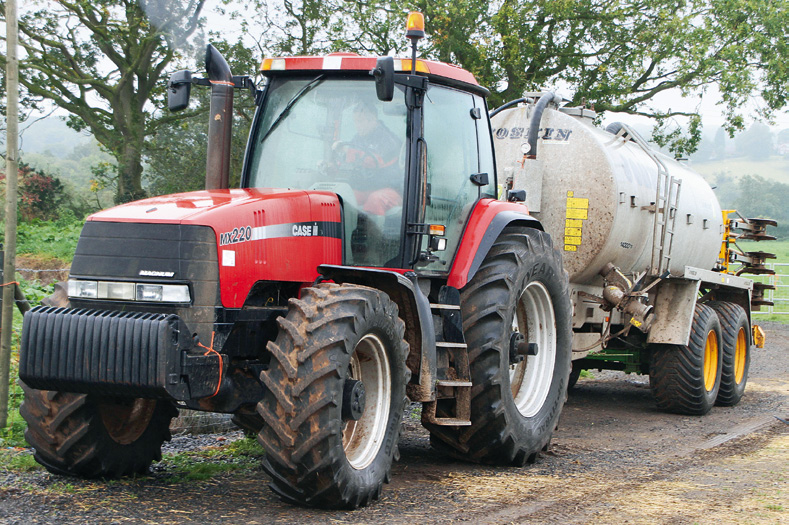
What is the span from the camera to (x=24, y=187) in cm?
2650

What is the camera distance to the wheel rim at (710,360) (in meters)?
10.9

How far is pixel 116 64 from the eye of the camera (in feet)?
74.3

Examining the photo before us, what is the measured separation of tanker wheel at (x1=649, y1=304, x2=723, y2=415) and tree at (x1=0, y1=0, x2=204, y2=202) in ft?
47.0

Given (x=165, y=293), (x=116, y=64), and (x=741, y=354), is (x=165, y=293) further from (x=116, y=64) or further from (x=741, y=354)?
(x=116, y=64)

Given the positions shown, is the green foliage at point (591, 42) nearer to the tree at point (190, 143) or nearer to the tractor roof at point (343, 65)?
the tree at point (190, 143)

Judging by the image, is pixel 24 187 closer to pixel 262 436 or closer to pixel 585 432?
pixel 585 432

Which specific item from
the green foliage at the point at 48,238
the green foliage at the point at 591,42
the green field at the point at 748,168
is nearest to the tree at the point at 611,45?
the green foliage at the point at 591,42

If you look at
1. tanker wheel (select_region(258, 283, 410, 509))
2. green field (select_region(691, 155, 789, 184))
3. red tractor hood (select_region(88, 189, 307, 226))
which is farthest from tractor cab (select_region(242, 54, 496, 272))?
green field (select_region(691, 155, 789, 184))

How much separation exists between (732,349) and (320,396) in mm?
8035

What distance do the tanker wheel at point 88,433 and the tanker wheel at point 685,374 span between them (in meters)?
6.48

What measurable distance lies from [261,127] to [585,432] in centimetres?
458

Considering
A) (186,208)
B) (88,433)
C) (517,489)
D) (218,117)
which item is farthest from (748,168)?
(88,433)

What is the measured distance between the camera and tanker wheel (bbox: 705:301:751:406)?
36.9 feet

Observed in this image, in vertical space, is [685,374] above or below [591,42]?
below
